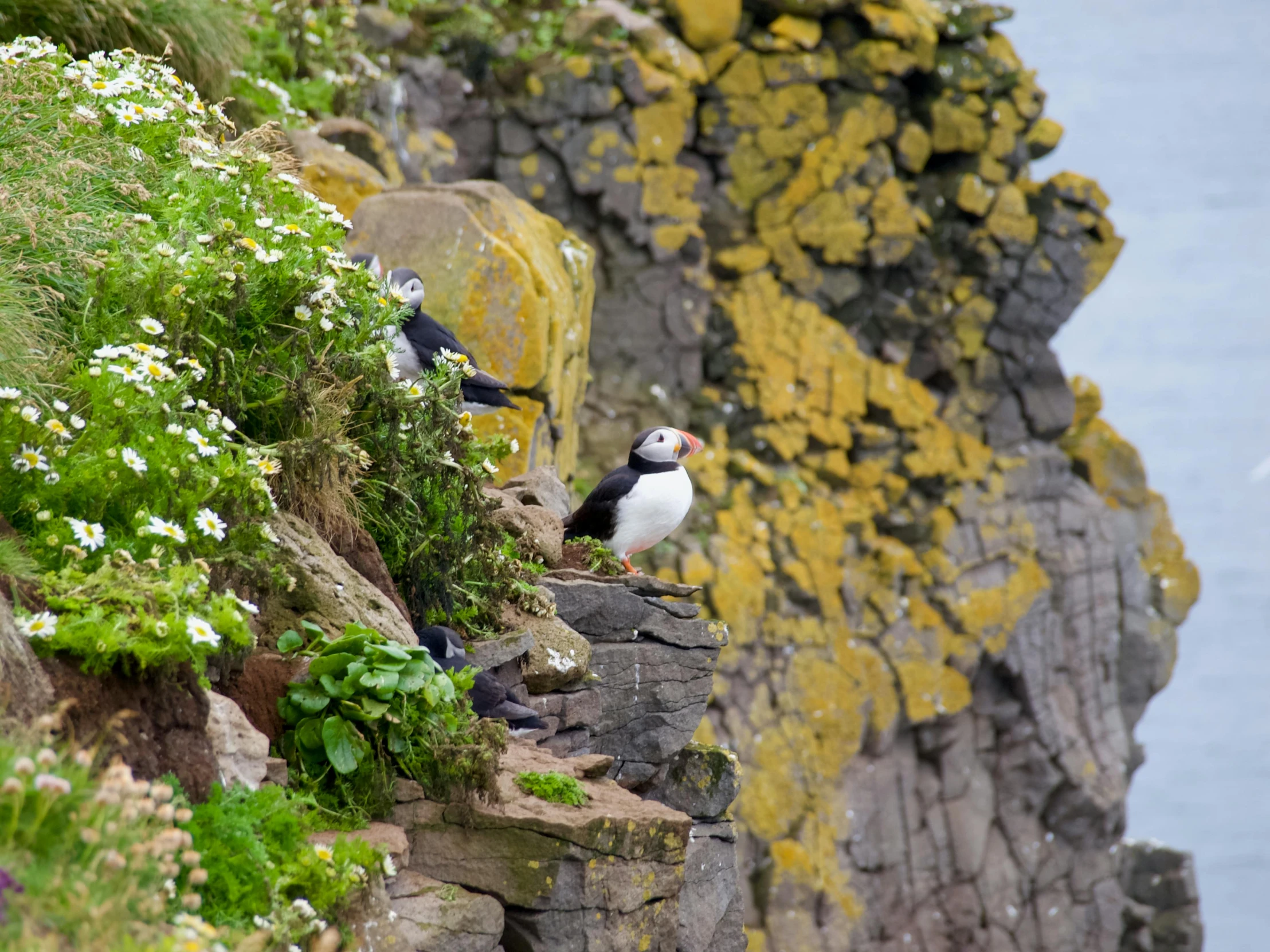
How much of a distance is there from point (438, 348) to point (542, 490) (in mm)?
986

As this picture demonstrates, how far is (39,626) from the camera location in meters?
3.14

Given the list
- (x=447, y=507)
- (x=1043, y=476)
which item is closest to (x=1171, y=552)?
(x=1043, y=476)

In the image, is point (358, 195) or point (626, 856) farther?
point (358, 195)

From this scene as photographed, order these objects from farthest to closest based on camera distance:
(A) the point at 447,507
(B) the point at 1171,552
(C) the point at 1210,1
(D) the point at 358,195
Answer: (C) the point at 1210,1, (B) the point at 1171,552, (D) the point at 358,195, (A) the point at 447,507

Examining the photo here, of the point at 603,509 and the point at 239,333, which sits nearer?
the point at 239,333

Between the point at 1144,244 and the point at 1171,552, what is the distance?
613 inches

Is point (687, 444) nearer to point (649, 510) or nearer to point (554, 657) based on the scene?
point (649, 510)

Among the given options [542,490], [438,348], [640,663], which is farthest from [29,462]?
[542,490]

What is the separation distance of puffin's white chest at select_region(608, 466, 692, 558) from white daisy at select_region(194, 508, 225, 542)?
9.62ft

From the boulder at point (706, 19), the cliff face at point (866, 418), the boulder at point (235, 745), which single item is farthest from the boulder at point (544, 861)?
the boulder at point (706, 19)

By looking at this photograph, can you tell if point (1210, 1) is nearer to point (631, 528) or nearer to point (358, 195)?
point (358, 195)

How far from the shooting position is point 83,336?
4.38m

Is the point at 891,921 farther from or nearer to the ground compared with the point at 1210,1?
nearer to the ground

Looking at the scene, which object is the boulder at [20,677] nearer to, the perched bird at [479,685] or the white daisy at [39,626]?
the white daisy at [39,626]
